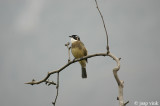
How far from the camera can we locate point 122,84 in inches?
115

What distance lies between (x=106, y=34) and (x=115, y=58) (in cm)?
38

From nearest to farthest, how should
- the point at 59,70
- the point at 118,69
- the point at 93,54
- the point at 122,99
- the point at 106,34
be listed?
the point at 122,99, the point at 118,69, the point at 106,34, the point at 93,54, the point at 59,70

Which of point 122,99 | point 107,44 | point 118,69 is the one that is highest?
point 107,44

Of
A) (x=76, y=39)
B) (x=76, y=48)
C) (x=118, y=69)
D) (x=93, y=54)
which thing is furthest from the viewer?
(x=76, y=39)

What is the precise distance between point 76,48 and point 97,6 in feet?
17.2

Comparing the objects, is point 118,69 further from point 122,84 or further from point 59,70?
point 59,70

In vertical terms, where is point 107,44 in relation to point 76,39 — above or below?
below

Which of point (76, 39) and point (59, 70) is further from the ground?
point (76, 39)

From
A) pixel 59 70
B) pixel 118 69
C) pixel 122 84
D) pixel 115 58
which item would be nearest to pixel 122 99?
pixel 122 84

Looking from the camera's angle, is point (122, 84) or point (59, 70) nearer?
point (122, 84)

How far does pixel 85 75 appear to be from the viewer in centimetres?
888

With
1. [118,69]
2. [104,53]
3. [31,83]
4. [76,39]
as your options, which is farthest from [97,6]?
[76,39]

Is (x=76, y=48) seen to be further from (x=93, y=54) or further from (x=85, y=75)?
(x=93, y=54)

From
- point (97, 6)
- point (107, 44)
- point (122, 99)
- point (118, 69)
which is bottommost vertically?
point (122, 99)
